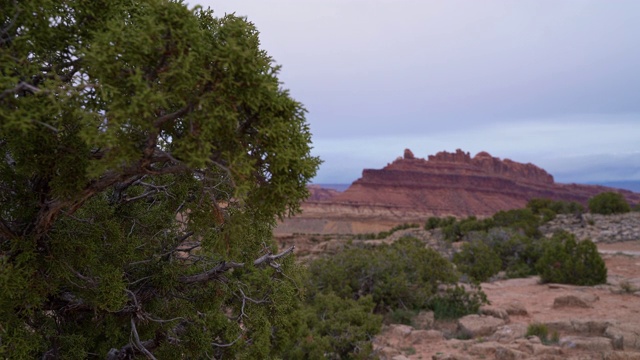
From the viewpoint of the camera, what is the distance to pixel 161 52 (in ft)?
9.46

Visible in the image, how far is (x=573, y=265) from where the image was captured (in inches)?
600

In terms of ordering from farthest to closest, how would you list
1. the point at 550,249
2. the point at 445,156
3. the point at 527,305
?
the point at 445,156 → the point at 550,249 → the point at 527,305

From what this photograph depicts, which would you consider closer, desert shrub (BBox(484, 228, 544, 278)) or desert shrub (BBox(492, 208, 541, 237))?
desert shrub (BBox(484, 228, 544, 278))

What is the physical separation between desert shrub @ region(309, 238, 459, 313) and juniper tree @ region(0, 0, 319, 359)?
21.5 feet

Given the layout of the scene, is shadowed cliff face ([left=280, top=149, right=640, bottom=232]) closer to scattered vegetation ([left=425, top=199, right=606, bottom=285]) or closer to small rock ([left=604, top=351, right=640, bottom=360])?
scattered vegetation ([left=425, top=199, right=606, bottom=285])

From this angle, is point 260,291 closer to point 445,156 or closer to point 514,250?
point 514,250

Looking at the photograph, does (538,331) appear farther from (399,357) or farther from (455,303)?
(399,357)

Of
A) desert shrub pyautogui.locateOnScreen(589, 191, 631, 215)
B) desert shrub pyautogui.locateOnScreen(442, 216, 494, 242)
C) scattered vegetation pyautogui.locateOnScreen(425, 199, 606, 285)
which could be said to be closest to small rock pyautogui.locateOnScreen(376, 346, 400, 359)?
scattered vegetation pyautogui.locateOnScreen(425, 199, 606, 285)

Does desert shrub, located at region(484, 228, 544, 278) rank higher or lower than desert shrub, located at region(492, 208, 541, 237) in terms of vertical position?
lower

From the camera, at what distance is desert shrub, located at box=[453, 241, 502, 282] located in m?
16.8

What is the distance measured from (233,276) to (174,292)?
2.78 feet

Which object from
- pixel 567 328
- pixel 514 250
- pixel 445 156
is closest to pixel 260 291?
pixel 567 328

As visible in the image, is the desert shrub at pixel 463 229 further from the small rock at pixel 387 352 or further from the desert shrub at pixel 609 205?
the small rock at pixel 387 352

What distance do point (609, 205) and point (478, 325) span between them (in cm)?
2973
